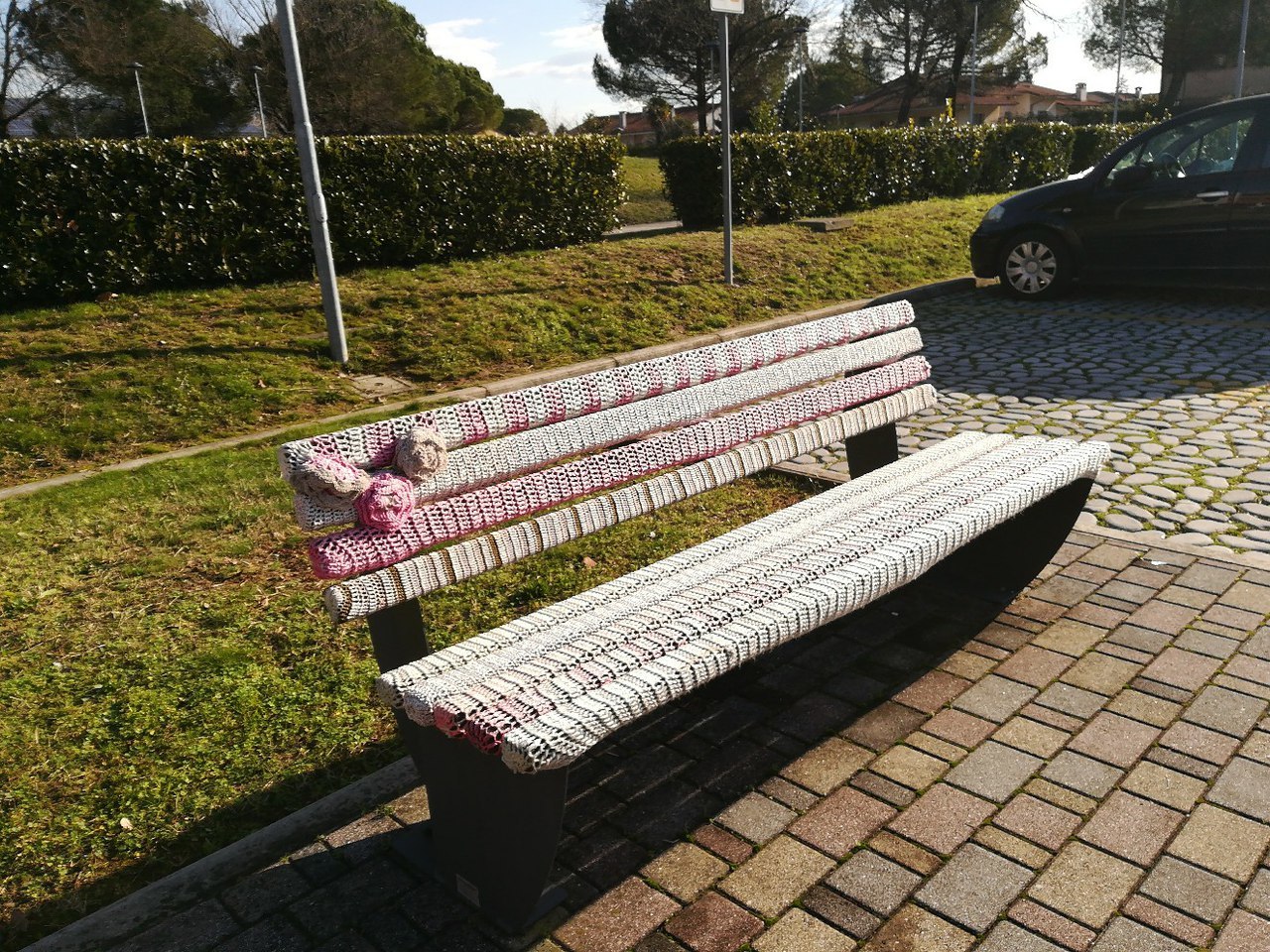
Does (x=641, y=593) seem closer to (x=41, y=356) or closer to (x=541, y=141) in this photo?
(x=41, y=356)

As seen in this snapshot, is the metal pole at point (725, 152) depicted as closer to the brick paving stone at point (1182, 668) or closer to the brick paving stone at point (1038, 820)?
the brick paving stone at point (1182, 668)

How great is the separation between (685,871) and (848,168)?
14.6 m

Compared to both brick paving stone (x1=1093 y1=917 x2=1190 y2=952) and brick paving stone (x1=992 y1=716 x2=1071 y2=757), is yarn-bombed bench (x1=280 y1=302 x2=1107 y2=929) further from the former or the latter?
brick paving stone (x1=1093 y1=917 x2=1190 y2=952)

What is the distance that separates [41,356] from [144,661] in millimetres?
4879

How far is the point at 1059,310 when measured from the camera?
1034 centimetres

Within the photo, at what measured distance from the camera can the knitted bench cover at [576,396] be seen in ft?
8.48

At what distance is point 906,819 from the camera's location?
273 cm

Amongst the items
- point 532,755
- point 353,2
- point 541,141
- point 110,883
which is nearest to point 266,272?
point 541,141

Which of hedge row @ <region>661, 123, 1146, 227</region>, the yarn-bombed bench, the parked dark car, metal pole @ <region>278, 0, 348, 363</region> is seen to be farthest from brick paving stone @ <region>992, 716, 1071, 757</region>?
hedge row @ <region>661, 123, 1146, 227</region>

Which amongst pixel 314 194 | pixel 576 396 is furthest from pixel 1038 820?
pixel 314 194

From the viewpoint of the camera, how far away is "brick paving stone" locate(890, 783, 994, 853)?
2652 millimetres

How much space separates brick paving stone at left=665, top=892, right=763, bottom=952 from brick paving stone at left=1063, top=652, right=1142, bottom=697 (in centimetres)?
152

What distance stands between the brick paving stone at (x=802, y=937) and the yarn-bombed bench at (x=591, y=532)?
50 cm

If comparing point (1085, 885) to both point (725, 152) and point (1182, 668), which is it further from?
point (725, 152)
